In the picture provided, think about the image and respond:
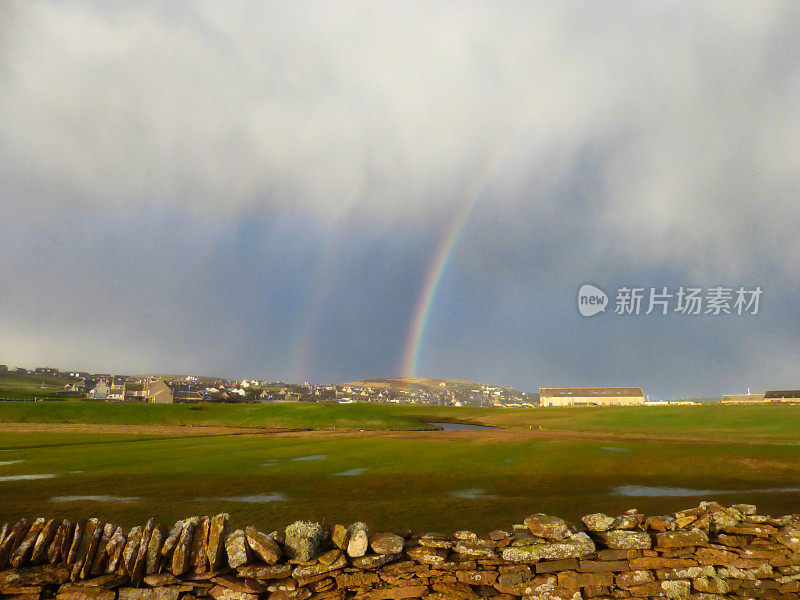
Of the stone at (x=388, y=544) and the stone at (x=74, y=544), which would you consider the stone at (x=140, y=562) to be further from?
the stone at (x=388, y=544)

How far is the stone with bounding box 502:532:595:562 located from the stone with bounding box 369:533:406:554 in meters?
1.72

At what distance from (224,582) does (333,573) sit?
1.65 metres

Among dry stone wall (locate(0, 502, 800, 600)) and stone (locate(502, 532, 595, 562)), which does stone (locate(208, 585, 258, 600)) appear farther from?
stone (locate(502, 532, 595, 562))

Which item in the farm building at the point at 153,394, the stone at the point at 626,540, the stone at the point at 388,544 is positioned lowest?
the farm building at the point at 153,394

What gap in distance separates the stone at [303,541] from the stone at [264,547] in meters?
0.19

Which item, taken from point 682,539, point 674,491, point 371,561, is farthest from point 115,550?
point 674,491

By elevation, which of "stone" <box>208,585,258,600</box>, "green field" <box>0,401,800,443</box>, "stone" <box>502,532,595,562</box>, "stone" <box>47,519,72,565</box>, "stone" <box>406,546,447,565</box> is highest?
"stone" <box>502,532,595,562</box>

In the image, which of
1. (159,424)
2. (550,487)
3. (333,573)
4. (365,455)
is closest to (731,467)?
(550,487)

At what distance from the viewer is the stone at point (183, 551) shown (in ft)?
24.1

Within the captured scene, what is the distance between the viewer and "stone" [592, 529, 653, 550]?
26.4ft

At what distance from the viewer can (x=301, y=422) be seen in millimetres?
77250

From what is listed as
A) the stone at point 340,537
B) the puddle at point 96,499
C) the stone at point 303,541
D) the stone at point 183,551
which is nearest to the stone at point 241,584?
the stone at point 183,551

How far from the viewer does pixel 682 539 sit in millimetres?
8148

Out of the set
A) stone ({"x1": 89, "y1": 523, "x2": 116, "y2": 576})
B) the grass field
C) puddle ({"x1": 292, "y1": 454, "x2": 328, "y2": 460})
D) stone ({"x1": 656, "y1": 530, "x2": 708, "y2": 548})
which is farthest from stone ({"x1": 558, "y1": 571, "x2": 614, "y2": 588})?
puddle ({"x1": 292, "y1": 454, "x2": 328, "y2": 460})
